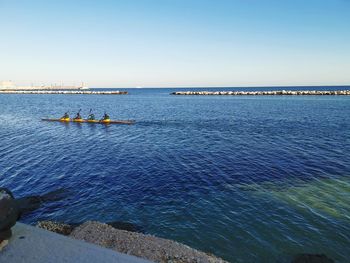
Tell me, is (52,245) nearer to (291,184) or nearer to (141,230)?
(141,230)

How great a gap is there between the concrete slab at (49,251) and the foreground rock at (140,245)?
7.02ft

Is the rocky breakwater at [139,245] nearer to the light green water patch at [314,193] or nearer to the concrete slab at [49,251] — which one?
the concrete slab at [49,251]

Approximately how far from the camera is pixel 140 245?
1332cm

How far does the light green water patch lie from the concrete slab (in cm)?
1423

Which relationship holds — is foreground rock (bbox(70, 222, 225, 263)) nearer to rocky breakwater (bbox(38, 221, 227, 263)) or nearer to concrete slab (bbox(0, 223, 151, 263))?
rocky breakwater (bbox(38, 221, 227, 263))

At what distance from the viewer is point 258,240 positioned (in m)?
15.8

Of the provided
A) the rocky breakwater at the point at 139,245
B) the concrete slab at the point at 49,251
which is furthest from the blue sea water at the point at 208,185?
the concrete slab at the point at 49,251

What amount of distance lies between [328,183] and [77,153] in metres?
28.8

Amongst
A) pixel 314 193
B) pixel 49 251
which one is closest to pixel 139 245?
pixel 49 251

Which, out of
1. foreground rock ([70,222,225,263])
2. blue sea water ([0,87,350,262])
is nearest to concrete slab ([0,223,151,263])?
foreground rock ([70,222,225,263])

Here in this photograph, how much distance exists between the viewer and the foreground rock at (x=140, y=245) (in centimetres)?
1248

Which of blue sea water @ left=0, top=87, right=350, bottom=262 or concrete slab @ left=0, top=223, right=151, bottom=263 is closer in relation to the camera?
concrete slab @ left=0, top=223, right=151, bottom=263

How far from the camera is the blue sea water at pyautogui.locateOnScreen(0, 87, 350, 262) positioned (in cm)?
1637

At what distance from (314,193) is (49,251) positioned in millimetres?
19772
